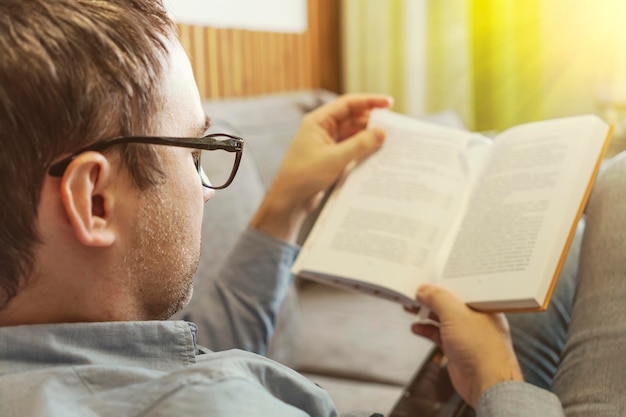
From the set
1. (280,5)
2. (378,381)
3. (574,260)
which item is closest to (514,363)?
(574,260)

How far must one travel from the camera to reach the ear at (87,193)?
0.60 m

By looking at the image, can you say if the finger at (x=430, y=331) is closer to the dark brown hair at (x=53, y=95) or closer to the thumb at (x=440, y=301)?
the thumb at (x=440, y=301)

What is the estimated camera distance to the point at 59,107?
59 cm

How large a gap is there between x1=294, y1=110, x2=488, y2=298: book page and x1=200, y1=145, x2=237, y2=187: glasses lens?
1.13 ft

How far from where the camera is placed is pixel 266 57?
100 inches

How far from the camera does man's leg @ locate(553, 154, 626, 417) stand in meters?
0.80

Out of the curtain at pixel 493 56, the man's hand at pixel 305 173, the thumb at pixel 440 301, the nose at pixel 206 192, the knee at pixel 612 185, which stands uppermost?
the nose at pixel 206 192

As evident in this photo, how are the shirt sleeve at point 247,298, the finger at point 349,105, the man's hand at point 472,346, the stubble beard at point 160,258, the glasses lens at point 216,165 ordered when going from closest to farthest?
the stubble beard at point 160,258 → the man's hand at point 472,346 → the shirt sleeve at point 247,298 → the finger at point 349,105 → the glasses lens at point 216,165

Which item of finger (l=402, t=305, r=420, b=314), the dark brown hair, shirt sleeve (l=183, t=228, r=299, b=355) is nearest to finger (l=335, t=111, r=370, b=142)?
shirt sleeve (l=183, t=228, r=299, b=355)

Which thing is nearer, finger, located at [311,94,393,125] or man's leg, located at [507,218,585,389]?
man's leg, located at [507,218,585,389]

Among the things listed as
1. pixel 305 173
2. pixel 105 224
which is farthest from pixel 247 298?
pixel 105 224

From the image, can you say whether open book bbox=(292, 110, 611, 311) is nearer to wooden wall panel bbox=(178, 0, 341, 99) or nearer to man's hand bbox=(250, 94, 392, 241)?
man's hand bbox=(250, 94, 392, 241)

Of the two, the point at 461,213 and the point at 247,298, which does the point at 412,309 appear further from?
the point at 247,298

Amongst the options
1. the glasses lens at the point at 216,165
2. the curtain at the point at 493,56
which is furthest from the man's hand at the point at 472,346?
the curtain at the point at 493,56
